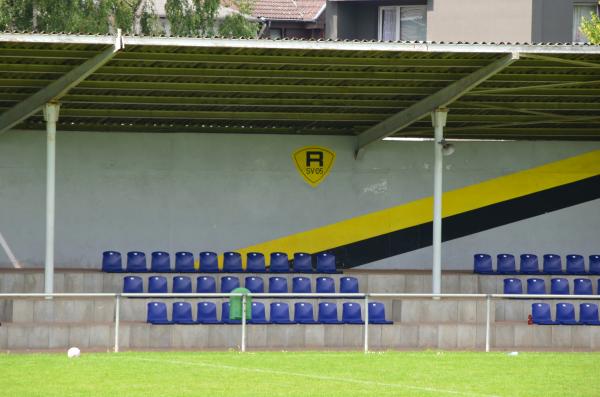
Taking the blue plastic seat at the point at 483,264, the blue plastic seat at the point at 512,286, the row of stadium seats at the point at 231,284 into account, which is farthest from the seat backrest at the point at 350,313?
the blue plastic seat at the point at 483,264

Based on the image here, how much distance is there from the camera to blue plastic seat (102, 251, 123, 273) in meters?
26.0

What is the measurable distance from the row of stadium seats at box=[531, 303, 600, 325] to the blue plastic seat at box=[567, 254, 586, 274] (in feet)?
12.1

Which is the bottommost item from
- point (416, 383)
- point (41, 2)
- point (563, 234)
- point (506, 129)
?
point (416, 383)

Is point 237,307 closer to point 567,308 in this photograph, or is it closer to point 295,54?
point 295,54

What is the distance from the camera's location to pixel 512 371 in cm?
1980

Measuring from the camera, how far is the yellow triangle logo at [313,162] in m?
28.1

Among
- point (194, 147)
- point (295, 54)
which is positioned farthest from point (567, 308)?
point (194, 147)

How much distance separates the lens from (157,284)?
24625mm

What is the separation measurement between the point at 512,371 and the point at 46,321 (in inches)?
291

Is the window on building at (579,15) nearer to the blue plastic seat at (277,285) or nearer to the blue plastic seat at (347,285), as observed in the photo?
the blue plastic seat at (347,285)

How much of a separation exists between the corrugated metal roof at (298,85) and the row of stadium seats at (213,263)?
2.56 m

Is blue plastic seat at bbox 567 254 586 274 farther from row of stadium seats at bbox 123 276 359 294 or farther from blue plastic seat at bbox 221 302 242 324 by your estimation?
blue plastic seat at bbox 221 302 242 324

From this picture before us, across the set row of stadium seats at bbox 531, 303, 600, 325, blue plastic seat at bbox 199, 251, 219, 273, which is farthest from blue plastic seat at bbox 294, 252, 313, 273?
row of stadium seats at bbox 531, 303, 600, 325

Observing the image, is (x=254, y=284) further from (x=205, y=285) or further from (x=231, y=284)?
(x=205, y=285)
